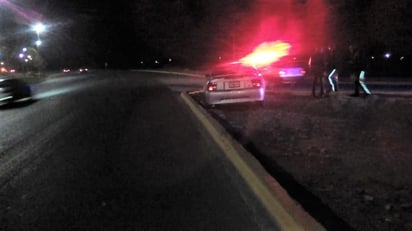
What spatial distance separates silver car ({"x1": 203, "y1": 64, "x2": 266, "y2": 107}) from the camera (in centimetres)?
1756

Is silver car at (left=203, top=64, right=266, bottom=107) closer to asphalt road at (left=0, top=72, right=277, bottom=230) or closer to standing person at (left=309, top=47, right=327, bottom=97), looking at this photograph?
asphalt road at (left=0, top=72, right=277, bottom=230)

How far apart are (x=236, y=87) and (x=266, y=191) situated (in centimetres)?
1093

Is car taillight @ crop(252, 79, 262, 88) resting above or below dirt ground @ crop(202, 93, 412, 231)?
above

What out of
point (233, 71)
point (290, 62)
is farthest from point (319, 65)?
point (290, 62)

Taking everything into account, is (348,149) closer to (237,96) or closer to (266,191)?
(266,191)

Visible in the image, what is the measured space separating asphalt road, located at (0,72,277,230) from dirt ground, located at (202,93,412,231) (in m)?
0.99

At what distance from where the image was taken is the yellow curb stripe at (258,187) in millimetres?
5688

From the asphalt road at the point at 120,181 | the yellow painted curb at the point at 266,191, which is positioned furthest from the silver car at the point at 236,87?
the yellow painted curb at the point at 266,191

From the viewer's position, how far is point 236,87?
1761 cm

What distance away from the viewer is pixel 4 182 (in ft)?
27.0

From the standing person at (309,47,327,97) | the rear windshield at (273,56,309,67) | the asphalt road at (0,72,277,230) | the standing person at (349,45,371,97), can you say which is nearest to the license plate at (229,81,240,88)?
the asphalt road at (0,72,277,230)

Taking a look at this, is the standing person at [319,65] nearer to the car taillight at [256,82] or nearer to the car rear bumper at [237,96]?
the car taillight at [256,82]

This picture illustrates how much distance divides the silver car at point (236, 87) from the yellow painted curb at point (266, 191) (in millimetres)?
6112

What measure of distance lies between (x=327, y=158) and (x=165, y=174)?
8.61 ft
